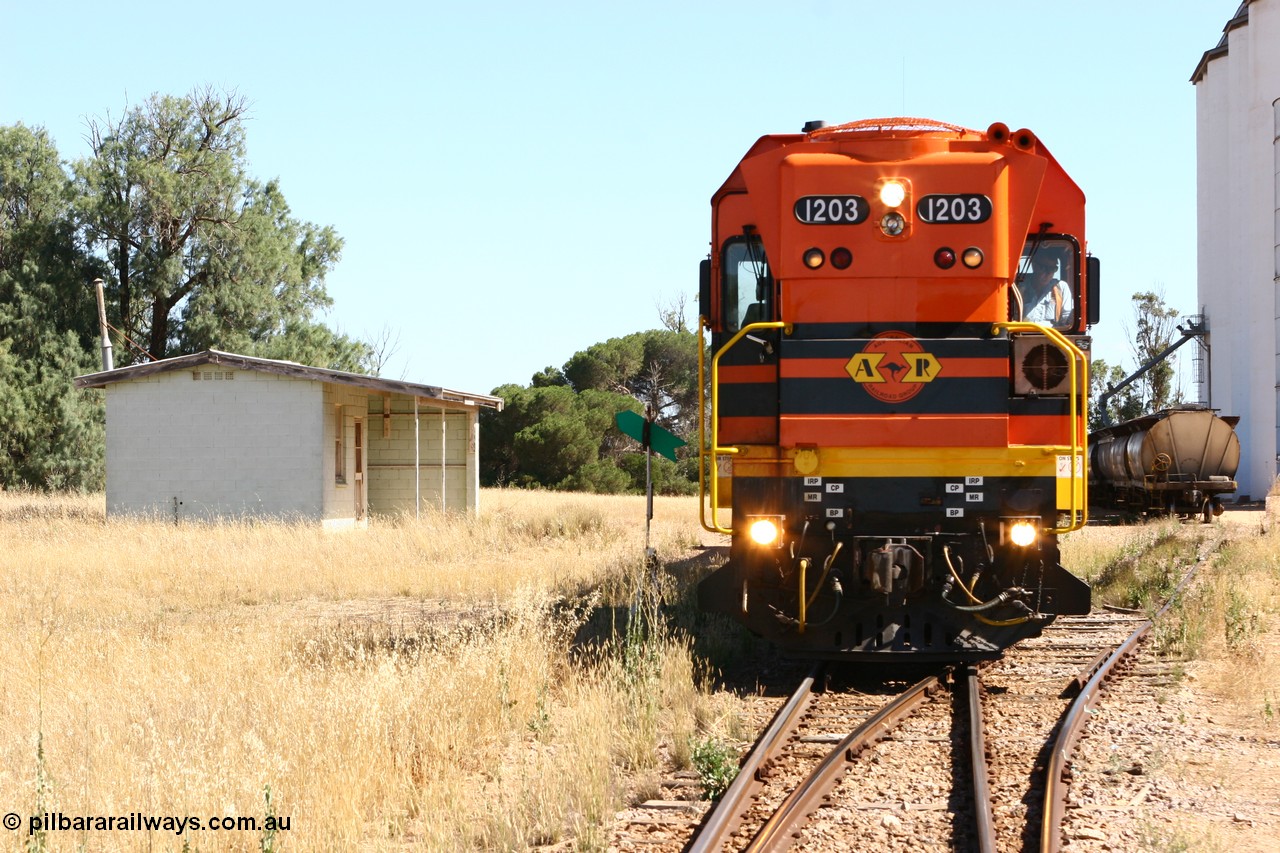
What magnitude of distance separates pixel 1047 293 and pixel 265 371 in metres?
16.8

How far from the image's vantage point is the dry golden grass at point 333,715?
5594 millimetres

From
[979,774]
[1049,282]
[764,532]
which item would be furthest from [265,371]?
[979,774]

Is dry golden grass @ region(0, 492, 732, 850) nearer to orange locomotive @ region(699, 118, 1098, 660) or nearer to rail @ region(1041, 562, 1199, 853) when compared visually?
orange locomotive @ region(699, 118, 1098, 660)

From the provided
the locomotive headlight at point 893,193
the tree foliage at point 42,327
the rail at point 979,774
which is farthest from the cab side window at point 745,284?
the tree foliage at point 42,327

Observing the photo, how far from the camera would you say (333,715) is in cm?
688

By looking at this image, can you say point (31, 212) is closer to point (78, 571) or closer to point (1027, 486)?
point (78, 571)

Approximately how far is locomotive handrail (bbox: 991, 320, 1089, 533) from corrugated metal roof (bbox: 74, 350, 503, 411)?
1568 cm

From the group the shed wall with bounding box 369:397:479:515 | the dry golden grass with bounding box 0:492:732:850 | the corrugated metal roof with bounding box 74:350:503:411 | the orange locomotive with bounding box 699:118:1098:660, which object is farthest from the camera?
the shed wall with bounding box 369:397:479:515

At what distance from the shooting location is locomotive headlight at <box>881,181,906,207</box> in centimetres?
832

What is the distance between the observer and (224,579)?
15.7m

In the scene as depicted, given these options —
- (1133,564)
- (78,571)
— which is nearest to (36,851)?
(78,571)

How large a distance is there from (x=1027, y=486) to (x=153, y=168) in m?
38.4

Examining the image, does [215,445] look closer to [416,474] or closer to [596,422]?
[416,474]

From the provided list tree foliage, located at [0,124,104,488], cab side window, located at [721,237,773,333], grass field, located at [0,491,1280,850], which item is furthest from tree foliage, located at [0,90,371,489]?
cab side window, located at [721,237,773,333]
